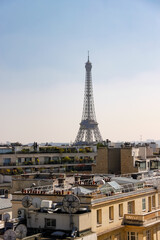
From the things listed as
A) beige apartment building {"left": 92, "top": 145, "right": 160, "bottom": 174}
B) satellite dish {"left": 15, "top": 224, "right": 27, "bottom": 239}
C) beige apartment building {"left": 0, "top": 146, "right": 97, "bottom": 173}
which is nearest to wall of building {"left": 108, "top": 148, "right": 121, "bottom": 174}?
beige apartment building {"left": 92, "top": 145, "right": 160, "bottom": 174}

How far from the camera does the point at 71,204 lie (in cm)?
3312

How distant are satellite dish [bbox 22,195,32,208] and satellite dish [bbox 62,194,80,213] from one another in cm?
363

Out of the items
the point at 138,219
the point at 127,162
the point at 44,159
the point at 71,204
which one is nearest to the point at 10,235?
the point at 71,204

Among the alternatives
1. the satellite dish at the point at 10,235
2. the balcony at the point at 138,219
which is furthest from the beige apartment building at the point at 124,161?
the satellite dish at the point at 10,235

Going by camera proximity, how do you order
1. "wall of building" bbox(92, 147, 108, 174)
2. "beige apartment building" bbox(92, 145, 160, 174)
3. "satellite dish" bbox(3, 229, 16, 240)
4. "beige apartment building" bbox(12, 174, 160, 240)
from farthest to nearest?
"wall of building" bbox(92, 147, 108, 174), "beige apartment building" bbox(92, 145, 160, 174), "beige apartment building" bbox(12, 174, 160, 240), "satellite dish" bbox(3, 229, 16, 240)

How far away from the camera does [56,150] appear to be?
4193 inches

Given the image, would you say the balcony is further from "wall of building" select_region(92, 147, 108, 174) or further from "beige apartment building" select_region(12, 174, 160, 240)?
"wall of building" select_region(92, 147, 108, 174)

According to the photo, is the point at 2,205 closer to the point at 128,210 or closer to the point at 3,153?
the point at 128,210

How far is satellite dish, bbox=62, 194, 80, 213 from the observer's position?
108 feet

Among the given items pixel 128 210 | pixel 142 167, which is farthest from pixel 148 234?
→ pixel 142 167

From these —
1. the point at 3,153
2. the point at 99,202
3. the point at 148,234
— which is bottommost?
the point at 148,234

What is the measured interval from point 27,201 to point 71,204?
4.33 metres

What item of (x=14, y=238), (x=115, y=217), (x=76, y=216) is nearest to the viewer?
(x=14, y=238)

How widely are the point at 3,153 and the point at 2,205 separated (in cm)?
4889
